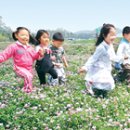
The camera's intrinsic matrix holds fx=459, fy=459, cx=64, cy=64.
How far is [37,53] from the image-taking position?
1257 cm

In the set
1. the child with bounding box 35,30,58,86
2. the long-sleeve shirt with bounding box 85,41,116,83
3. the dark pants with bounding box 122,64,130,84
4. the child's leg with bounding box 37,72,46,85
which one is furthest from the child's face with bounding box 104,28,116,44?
the dark pants with bounding box 122,64,130,84

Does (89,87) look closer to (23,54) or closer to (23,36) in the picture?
(23,54)

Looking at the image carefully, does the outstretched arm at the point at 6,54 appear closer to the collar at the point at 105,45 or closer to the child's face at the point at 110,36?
the collar at the point at 105,45

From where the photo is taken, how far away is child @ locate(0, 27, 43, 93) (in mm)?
12352

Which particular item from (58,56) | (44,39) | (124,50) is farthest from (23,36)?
(124,50)

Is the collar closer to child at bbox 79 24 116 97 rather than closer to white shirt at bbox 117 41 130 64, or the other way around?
child at bbox 79 24 116 97

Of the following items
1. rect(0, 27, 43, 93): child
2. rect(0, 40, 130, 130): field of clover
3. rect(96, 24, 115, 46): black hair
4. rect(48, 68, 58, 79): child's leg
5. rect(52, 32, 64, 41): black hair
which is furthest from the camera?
rect(52, 32, 64, 41): black hair

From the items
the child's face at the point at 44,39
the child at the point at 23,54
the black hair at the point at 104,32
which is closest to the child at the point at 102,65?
the black hair at the point at 104,32

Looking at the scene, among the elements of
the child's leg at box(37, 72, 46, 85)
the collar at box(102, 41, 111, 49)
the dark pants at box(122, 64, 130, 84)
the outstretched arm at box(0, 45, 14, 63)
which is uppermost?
the collar at box(102, 41, 111, 49)

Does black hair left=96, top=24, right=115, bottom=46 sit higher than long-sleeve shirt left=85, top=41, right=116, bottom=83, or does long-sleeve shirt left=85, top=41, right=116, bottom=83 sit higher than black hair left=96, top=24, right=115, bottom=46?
black hair left=96, top=24, right=115, bottom=46

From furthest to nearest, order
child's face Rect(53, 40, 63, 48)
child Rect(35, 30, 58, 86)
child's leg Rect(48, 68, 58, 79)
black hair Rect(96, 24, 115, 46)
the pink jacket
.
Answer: child's face Rect(53, 40, 63, 48)
child's leg Rect(48, 68, 58, 79)
child Rect(35, 30, 58, 86)
black hair Rect(96, 24, 115, 46)
the pink jacket

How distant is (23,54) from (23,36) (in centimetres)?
49

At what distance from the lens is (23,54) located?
41.1ft

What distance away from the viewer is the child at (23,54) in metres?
12.4
